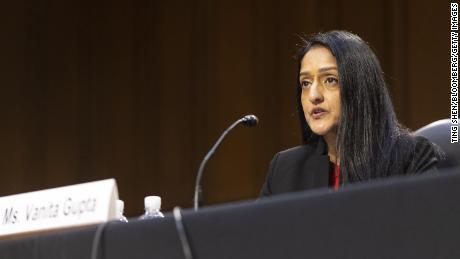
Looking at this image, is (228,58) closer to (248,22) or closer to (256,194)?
(248,22)

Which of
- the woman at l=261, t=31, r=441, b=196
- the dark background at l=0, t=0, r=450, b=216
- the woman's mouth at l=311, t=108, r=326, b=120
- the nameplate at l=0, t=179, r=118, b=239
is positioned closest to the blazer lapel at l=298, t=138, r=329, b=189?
the woman at l=261, t=31, r=441, b=196

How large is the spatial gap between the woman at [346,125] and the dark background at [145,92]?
2.50 metres

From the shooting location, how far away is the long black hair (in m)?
1.83

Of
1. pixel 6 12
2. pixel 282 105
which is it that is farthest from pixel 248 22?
pixel 6 12

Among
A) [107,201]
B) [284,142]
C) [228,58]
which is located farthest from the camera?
[228,58]

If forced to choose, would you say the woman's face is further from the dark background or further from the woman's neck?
the dark background

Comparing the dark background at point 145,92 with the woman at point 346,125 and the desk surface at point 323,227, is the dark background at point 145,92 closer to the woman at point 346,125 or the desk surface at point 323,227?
the woman at point 346,125

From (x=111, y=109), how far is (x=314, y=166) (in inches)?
126

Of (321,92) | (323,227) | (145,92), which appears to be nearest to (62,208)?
(323,227)

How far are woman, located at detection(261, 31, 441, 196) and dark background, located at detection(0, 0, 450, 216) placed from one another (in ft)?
8.21

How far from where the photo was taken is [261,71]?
15.3 ft

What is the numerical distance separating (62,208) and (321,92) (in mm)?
952

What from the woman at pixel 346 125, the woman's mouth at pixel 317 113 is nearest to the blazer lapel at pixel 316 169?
the woman at pixel 346 125

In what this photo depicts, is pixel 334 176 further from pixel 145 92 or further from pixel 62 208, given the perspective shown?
pixel 145 92
